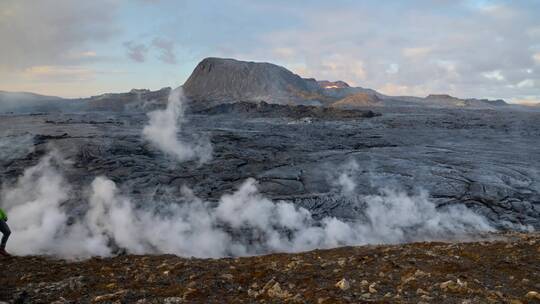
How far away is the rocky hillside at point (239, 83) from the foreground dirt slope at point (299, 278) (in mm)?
73847

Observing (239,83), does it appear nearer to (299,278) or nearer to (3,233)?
(3,233)

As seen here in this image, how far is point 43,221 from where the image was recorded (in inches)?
404

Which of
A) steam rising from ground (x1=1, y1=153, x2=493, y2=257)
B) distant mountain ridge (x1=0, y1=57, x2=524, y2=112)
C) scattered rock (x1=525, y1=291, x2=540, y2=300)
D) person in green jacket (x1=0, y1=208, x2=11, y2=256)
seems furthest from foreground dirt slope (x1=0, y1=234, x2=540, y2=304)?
distant mountain ridge (x1=0, y1=57, x2=524, y2=112)

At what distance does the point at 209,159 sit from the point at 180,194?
15.0ft

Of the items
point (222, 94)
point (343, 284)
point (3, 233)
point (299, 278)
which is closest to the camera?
point (343, 284)

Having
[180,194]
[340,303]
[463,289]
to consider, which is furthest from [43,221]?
[463,289]

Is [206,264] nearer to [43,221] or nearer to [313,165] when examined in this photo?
[43,221]

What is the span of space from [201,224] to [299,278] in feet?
16.6

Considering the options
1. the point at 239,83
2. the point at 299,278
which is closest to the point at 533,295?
the point at 299,278

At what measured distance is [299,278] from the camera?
245 inches

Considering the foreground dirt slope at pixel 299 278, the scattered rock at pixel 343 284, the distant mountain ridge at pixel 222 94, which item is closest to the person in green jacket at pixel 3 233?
the foreground dirt slope at pixel 299 278

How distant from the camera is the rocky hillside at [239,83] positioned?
86.0 meters

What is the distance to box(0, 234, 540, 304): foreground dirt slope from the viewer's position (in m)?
5.40

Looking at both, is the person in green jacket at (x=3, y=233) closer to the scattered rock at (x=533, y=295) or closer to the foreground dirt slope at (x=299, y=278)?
the foreground dirt slope at (x=299, y=278)
